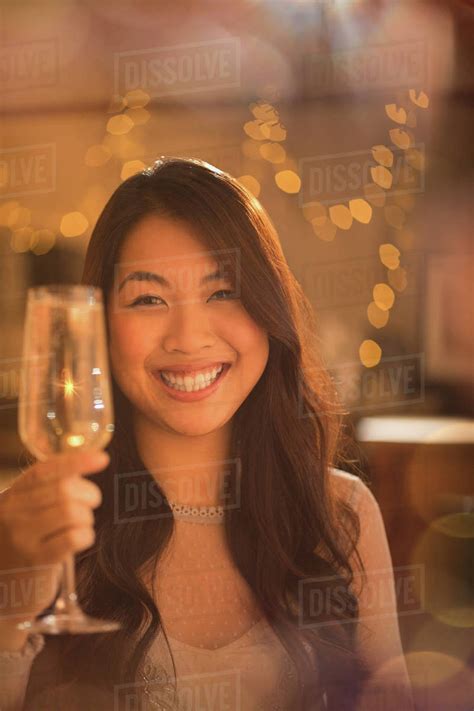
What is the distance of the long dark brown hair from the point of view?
4.65 feet

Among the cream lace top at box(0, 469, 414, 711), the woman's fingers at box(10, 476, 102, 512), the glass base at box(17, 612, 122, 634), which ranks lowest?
the cream lace top at box(0, 469, 414, 711)

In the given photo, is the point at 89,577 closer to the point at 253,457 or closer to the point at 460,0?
the point at 253,457

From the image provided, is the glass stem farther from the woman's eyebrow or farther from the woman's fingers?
the woman's eyebrow

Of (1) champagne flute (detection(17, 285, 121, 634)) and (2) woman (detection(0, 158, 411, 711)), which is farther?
(2) woman (detection(0, 158, 411, 711))

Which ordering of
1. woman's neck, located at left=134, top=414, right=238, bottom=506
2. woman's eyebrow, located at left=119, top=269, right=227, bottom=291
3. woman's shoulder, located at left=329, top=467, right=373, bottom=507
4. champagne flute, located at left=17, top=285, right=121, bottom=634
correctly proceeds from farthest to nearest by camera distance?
woman's shoulder, located at left=329, top=467, right=373, bottom=507 → woman's neck, located at left=134, top=414, right=238, bottom=506 → woman's eyebrow, located at left=119, top=269, right=227, bottom=291 → champagne flute, located at left=17, top=285, right=121, bottom=634

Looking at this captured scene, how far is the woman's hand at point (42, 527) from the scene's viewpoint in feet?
3.24

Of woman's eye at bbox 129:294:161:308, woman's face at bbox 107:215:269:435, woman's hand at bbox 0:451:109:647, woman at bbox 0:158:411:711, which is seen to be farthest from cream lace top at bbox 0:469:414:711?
woman's eye at bbox 129:294:161:308

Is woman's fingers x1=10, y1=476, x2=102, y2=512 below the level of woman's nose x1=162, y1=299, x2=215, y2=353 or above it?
below

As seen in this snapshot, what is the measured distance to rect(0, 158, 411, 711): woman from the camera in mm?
1412

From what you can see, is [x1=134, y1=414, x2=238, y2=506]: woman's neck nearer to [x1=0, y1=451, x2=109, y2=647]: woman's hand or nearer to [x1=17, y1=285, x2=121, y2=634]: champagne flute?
[x1=0, y1=451, x2=109, y2=647]: woman's hand

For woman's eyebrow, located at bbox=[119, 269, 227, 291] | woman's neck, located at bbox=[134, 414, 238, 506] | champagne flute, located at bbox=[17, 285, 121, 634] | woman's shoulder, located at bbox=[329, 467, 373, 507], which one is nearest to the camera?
champagne flute, located at bbox=[17, 285, 121, 634]

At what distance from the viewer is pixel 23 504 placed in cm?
Result: 123

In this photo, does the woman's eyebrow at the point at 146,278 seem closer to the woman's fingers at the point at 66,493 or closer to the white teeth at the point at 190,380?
the white teeth at the point at 190,380

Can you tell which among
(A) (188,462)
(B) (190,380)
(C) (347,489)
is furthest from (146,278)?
(C) (347,489)
